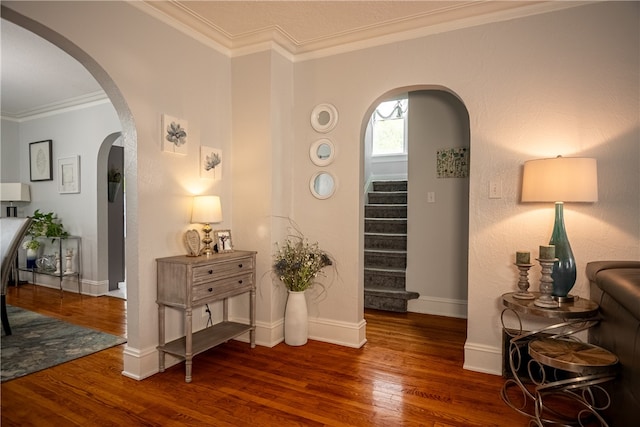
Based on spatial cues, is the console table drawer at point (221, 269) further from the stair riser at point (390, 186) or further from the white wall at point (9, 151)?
the white wall at point (9, 151)

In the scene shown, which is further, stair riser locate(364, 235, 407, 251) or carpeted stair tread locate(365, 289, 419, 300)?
stair riser locate(364, 235, 407, 251)

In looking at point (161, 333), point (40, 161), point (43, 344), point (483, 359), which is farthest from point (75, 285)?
point (483, 359)

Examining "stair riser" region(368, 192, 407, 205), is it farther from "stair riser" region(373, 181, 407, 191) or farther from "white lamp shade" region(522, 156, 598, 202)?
"white lamp shade" region(522, 156, 598, 202)

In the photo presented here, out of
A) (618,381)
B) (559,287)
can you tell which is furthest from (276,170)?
(618,381)

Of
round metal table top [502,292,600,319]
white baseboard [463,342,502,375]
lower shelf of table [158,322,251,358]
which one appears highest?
round metal table top [502,292,600,319]

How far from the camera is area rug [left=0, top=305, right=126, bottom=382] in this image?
8.97 ft

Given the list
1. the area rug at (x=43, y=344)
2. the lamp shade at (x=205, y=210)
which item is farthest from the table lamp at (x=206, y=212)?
the area rug at (x=43, y=344)

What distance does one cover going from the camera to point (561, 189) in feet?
6.93

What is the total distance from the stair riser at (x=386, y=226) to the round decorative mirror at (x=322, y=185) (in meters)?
1.67

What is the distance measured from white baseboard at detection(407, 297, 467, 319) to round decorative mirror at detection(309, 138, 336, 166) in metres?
1.97

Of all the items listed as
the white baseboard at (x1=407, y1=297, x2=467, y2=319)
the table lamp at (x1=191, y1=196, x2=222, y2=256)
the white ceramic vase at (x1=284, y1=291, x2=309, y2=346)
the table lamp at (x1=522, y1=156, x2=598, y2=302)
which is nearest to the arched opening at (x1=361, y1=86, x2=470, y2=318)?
the white baseboard at (x1=407, y1=297, x2=467, y2=319)

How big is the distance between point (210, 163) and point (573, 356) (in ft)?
9.15

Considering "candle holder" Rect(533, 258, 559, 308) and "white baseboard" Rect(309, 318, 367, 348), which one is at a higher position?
"candle holder" Rect(533, 258, 559, 308)

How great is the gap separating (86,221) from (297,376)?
12.9 feet
